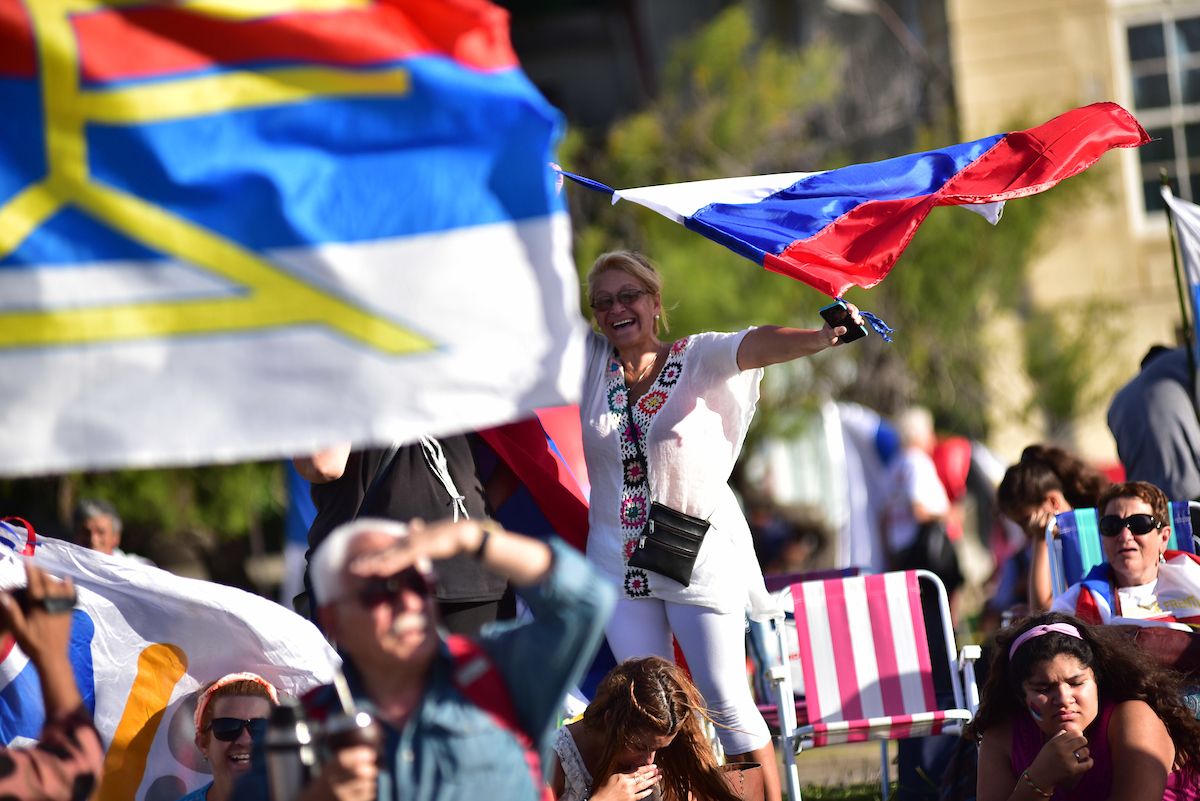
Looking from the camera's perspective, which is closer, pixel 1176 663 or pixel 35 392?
pixel 35 392

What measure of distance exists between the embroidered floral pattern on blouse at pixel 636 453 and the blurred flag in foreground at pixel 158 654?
972mm

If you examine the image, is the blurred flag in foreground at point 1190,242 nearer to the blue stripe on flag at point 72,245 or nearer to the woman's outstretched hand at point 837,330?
the woman's outstretched hand at point 837,330

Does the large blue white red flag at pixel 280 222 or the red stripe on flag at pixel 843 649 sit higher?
the large blue white red flag at pixel 280 222

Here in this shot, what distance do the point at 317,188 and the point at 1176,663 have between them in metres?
3.34

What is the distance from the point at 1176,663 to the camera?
512cm

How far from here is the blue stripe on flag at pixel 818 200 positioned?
511 cm

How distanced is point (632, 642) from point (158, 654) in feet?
4.77

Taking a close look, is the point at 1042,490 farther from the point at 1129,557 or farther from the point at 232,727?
the point at 232,727

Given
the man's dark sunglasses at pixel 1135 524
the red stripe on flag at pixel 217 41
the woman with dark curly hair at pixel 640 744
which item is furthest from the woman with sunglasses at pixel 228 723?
the man's dark sunglasses at pixel 1135 524

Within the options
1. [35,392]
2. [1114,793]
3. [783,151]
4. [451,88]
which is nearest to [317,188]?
[451,88]

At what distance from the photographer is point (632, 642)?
5070mm

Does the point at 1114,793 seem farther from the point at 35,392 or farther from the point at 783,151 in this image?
the point at 783,151

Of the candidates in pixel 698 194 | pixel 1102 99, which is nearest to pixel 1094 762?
pixel 698 194

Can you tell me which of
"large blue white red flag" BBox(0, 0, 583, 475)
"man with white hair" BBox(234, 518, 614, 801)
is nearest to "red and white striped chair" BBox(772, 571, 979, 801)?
"man with white hair" BBox(234, 518, 614, 801)
